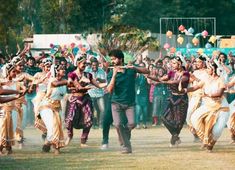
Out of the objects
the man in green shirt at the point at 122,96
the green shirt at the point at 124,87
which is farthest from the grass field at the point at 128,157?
the green shirt at the point at 124,87

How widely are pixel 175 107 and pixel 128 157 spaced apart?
9.65 feet

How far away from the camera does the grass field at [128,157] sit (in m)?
15.0

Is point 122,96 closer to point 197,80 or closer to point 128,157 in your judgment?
point 128,157

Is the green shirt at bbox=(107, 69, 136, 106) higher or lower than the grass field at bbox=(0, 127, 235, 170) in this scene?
higher

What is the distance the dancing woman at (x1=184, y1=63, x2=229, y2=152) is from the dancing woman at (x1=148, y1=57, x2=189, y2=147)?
1.04 metres

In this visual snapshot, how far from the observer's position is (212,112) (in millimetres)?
17578

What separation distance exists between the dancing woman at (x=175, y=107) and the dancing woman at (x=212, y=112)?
1.04 m

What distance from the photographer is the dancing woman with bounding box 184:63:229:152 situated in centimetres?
1747

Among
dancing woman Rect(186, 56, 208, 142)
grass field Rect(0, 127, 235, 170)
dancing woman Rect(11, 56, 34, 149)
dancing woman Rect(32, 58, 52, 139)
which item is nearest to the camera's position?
grass field Rect(0, 127, 235, 170)

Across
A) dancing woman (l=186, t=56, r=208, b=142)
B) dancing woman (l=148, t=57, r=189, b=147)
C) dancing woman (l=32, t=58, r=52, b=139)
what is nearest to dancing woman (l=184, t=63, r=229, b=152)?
dancing woman (l=186, t=56, r=208, b=142)

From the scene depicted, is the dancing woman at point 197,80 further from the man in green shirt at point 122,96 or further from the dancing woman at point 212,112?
the man in green shirt at point 122,96

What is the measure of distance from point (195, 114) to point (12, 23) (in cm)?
2923

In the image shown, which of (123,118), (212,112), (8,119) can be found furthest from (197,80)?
(8,119)

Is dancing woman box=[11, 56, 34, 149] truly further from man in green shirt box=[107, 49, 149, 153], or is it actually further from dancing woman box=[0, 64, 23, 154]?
man in green shirt box=[107, 49, 149, 153]
